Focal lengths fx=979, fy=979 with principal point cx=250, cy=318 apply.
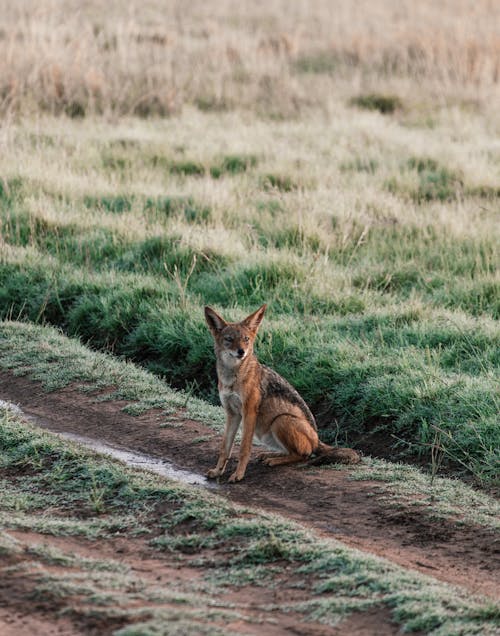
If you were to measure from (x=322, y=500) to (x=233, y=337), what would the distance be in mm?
1108

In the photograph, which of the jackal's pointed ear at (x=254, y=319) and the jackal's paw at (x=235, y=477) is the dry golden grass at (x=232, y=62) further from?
the jackal's paw at (x=235, y=477)

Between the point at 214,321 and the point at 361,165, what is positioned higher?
the point at 214,321

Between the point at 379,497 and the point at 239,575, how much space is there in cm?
142

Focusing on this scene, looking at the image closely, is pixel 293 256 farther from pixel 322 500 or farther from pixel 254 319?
pixel 322 500

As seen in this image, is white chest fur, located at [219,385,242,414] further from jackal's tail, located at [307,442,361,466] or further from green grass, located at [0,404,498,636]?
green grass, located at [0,404,498,636]

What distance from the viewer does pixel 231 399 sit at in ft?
19.7

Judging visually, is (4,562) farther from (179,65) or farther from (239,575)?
(179,65)

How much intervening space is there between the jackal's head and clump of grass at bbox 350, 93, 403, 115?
38.3 feet

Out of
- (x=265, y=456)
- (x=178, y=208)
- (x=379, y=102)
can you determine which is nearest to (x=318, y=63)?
(x=379, y=102)

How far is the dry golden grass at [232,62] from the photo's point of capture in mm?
15539

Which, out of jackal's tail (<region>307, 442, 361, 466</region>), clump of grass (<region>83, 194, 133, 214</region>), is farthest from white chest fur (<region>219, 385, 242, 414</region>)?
clump of grass (<region>83, 194, 133, 214</region>)

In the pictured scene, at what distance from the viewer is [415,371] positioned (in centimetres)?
722

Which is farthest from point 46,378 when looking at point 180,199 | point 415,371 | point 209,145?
point 209,145

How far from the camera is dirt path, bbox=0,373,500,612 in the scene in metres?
4.86
